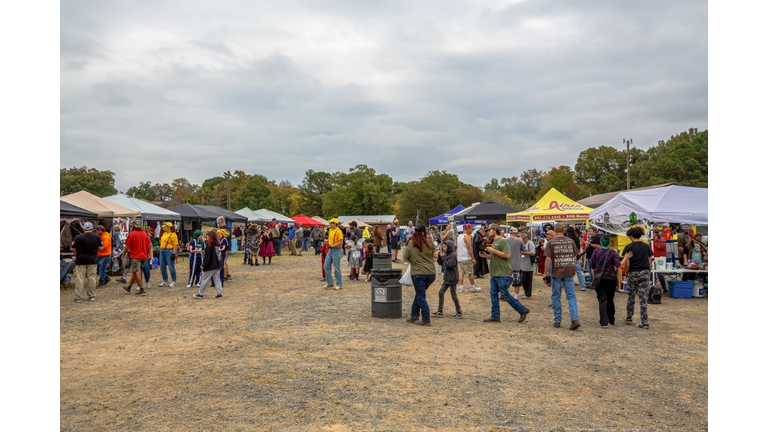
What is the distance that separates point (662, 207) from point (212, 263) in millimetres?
11272

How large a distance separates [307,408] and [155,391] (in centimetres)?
170

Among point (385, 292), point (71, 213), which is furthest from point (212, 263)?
point (71, 213)

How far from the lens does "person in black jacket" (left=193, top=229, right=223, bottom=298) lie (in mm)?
11504

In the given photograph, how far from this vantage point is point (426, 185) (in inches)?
3679

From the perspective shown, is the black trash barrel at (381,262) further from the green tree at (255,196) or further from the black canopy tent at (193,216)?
the green tree at (255,196)

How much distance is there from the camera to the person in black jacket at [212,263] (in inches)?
453

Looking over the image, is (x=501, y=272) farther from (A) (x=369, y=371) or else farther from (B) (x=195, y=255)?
(B) (x=195, y=255)

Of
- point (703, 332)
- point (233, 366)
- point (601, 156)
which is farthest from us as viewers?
point (601, 156)

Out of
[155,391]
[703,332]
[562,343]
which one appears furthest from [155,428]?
[703,332]

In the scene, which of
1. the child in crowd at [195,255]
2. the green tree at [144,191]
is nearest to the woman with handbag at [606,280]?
the child in crowd at [195,255]

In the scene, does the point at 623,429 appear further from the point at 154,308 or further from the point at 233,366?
the point at 154,308

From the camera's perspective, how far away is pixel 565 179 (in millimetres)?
78438

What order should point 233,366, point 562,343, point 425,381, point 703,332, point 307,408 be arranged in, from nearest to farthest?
point 307,408, point 425,381, point 233,366, point 562,343, point 703,332

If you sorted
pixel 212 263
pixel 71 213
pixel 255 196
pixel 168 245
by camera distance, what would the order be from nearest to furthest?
pixel 212 263
pixel 168 245
pixel 71 213
pixel 255 196
